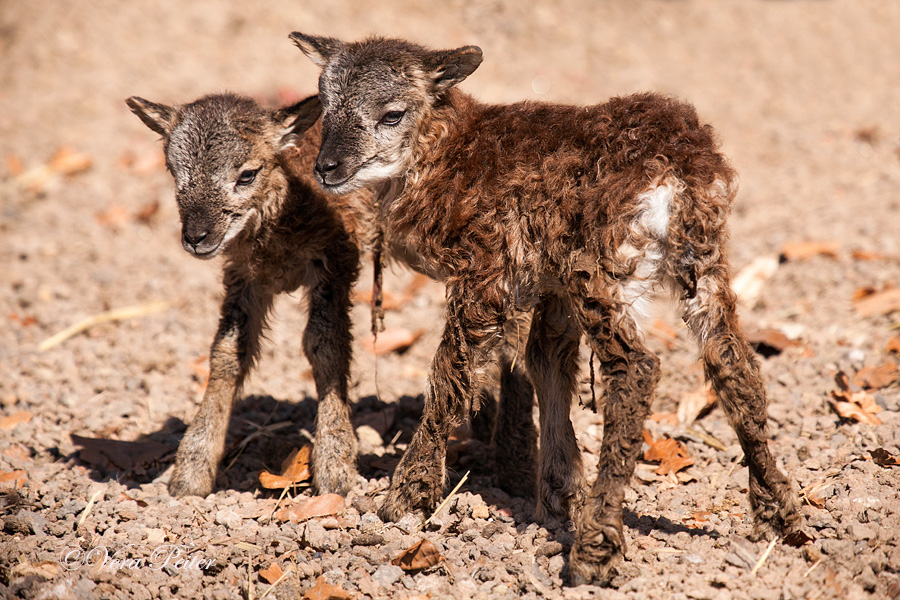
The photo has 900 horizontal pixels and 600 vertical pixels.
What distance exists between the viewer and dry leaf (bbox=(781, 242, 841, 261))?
908cm

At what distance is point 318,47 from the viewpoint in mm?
5875

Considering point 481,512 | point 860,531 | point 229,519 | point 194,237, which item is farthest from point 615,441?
point 194,237

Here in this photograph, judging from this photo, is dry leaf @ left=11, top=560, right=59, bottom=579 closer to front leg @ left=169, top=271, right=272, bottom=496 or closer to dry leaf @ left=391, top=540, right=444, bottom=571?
front leg @ left=169, top=271, right=272, bottom=496

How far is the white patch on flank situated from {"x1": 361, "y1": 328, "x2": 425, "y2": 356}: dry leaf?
424cm

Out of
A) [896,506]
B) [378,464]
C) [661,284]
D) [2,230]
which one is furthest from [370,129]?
[2,230]

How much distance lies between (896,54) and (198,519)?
1660cm

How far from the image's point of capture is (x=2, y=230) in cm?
1063

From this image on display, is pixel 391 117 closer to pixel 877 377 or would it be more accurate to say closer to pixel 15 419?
pixel 15 419

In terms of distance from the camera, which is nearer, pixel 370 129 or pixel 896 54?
pixel 370 129

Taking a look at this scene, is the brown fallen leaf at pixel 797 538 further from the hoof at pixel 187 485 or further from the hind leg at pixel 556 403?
the hoof at pixel 187 485

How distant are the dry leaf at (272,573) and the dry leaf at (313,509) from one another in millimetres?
660

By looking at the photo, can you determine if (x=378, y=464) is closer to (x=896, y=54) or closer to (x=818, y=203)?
(x=818, y=203)

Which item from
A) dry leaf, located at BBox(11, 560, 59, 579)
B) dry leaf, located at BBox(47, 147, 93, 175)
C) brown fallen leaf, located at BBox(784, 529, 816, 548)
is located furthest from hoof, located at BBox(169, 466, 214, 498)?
dry leaf, located at BBox(47, 147, 93, 175)

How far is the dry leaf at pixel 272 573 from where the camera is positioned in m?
4.69
